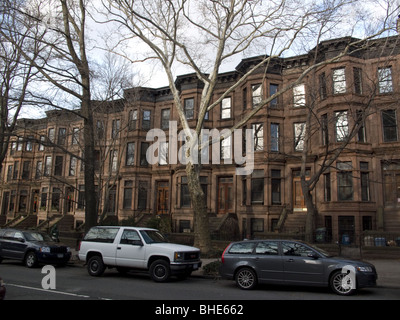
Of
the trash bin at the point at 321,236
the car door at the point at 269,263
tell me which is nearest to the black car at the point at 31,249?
the car door at the point at 269,263

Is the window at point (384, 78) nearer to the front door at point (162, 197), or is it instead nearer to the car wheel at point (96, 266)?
the car wheel at point (96, 266)

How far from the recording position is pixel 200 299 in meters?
8.41

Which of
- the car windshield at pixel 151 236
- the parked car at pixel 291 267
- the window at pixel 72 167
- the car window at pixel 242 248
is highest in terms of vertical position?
the window at pixel 72 167

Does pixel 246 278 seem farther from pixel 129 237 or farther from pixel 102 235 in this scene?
pixel 102 235

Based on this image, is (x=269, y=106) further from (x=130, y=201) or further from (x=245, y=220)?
(x=130, y=201)

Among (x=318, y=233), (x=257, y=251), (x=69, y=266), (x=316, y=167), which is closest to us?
(x=257, y=251)

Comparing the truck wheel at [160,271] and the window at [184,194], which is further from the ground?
the window at [184,194]

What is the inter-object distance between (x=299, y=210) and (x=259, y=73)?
34.6 ft

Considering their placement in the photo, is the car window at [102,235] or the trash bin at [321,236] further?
the trash bin at [321,236]

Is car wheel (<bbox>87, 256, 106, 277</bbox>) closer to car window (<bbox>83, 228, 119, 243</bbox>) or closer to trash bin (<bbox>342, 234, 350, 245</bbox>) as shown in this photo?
car window (<bbox>83, 228, 119, 243</bbox>)

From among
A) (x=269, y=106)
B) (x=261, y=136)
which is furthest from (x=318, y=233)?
(x=269, y=106)

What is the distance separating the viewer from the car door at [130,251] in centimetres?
1155

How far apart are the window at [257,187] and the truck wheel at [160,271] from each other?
14.3 metres
